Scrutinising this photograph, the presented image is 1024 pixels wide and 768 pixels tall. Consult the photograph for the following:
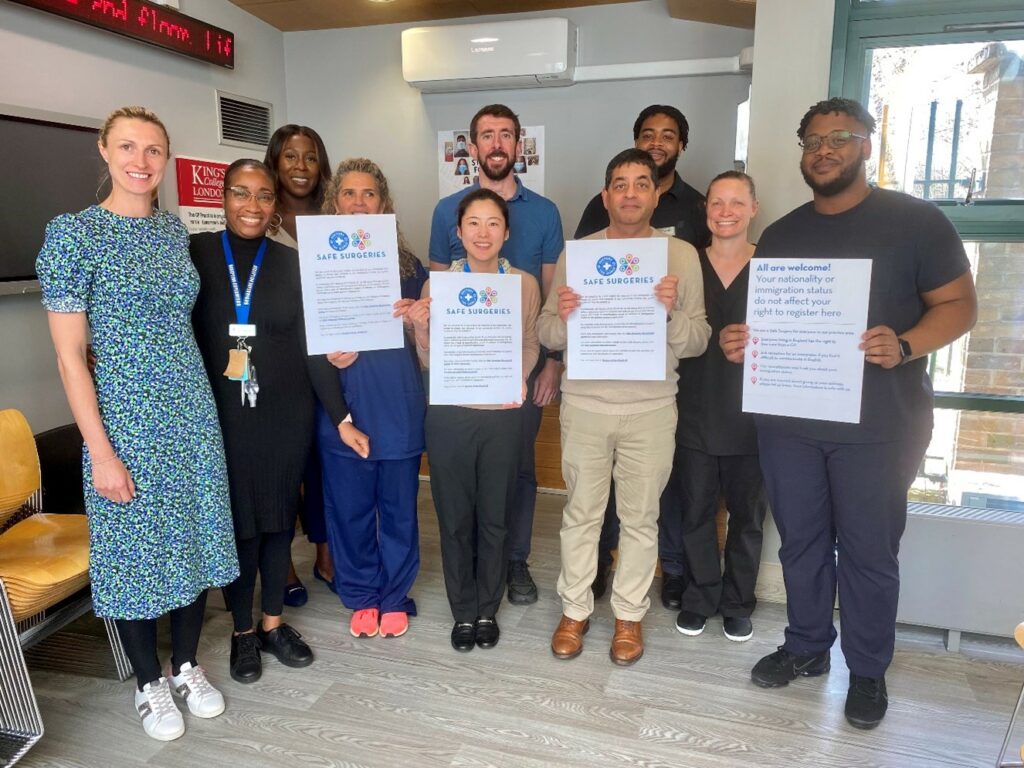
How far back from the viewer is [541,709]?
2.16 metres

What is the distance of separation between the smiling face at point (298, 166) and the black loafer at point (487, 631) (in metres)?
1.60

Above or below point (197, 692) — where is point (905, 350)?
above

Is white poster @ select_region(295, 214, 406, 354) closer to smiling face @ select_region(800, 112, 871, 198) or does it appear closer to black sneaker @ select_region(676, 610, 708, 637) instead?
smiling face @ select_region(800, 112, 871, 198)

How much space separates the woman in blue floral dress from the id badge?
131 mm

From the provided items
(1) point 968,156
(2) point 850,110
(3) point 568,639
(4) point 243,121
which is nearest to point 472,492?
(3) point 568,639

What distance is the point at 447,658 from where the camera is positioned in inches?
96.1

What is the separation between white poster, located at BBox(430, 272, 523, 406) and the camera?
2.22m

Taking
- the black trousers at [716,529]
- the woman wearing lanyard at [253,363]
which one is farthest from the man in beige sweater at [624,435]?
the woman wearing lanyard at [253,363]

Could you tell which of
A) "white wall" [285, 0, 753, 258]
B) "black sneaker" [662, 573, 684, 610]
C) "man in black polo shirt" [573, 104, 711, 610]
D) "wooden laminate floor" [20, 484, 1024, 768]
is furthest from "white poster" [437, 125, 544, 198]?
"wooden laminate floor" [20, 484, 1024, 768]

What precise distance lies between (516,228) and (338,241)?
28.6 inches

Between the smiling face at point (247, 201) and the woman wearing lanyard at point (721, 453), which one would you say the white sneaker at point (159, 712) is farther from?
the woman wearing lanyard at point (721, 453)

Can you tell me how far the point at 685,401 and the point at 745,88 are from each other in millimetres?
2104

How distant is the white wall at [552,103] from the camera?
382 centimetres

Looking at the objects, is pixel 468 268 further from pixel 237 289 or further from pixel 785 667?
pixel 785 667
